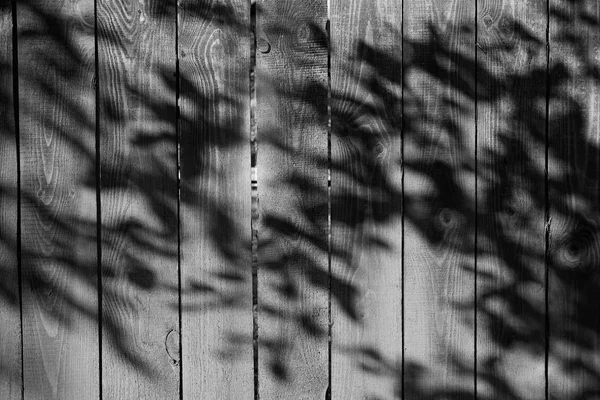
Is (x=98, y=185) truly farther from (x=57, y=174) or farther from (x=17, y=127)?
(x=17, y=127)

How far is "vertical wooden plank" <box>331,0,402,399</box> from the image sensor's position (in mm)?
2723

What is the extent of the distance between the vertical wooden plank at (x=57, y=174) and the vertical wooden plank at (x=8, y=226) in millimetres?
31

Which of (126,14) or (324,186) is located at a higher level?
(126,14)

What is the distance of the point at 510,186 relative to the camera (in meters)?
2.76

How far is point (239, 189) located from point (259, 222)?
5.2 inches

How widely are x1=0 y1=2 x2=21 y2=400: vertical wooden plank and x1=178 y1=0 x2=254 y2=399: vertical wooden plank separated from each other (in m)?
0.57

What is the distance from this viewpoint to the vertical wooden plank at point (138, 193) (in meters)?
2.71

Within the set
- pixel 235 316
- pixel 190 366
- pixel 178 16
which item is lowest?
pixel 190 366

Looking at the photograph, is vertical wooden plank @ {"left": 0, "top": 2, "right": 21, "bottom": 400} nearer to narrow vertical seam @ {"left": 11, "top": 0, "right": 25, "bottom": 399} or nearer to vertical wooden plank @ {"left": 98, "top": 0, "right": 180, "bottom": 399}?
narrow vertical seam @ {"left": 11, "top": 0, "right": 25, "bottom": 399}

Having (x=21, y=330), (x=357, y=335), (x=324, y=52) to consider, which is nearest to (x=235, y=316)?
(x=357, y=335)

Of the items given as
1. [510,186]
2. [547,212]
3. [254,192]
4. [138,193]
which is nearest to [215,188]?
[254,192]

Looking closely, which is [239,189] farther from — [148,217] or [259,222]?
[148,217]

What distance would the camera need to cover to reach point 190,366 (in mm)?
2771

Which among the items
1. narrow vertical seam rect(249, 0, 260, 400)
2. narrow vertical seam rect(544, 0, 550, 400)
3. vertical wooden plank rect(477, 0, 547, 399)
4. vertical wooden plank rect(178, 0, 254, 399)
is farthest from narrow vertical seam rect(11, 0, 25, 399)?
narrow vertical seam rect(544, 0, 550, 400)
